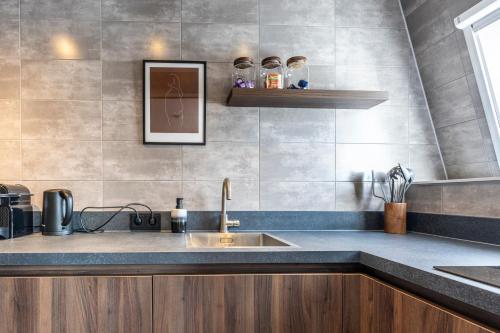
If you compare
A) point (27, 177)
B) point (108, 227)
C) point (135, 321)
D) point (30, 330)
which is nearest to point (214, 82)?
point (108, 227)

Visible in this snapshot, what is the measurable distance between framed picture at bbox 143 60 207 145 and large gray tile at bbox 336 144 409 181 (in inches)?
33.6

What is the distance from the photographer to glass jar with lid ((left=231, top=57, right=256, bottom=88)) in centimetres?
190

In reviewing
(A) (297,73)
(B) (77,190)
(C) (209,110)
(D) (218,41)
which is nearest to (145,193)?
(B) (77,190)

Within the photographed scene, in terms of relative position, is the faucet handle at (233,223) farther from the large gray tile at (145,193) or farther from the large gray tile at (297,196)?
the large gray tile at (145,193)

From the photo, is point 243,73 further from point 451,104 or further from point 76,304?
point 76,304

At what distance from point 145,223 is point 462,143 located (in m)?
1.86

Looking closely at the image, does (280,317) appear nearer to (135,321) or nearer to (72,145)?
(135,321)

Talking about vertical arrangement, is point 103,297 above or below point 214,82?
below

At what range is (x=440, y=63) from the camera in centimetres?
196

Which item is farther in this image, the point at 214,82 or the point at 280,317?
the point at 214,82

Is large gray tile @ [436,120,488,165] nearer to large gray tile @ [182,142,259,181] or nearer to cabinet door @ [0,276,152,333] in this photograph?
large gray tile @ [182,142,259,181]

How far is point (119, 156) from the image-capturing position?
6.55 feet

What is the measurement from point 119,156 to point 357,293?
1.45 m

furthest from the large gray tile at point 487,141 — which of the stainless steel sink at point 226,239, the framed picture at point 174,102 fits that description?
the framed picture at point 174,102
